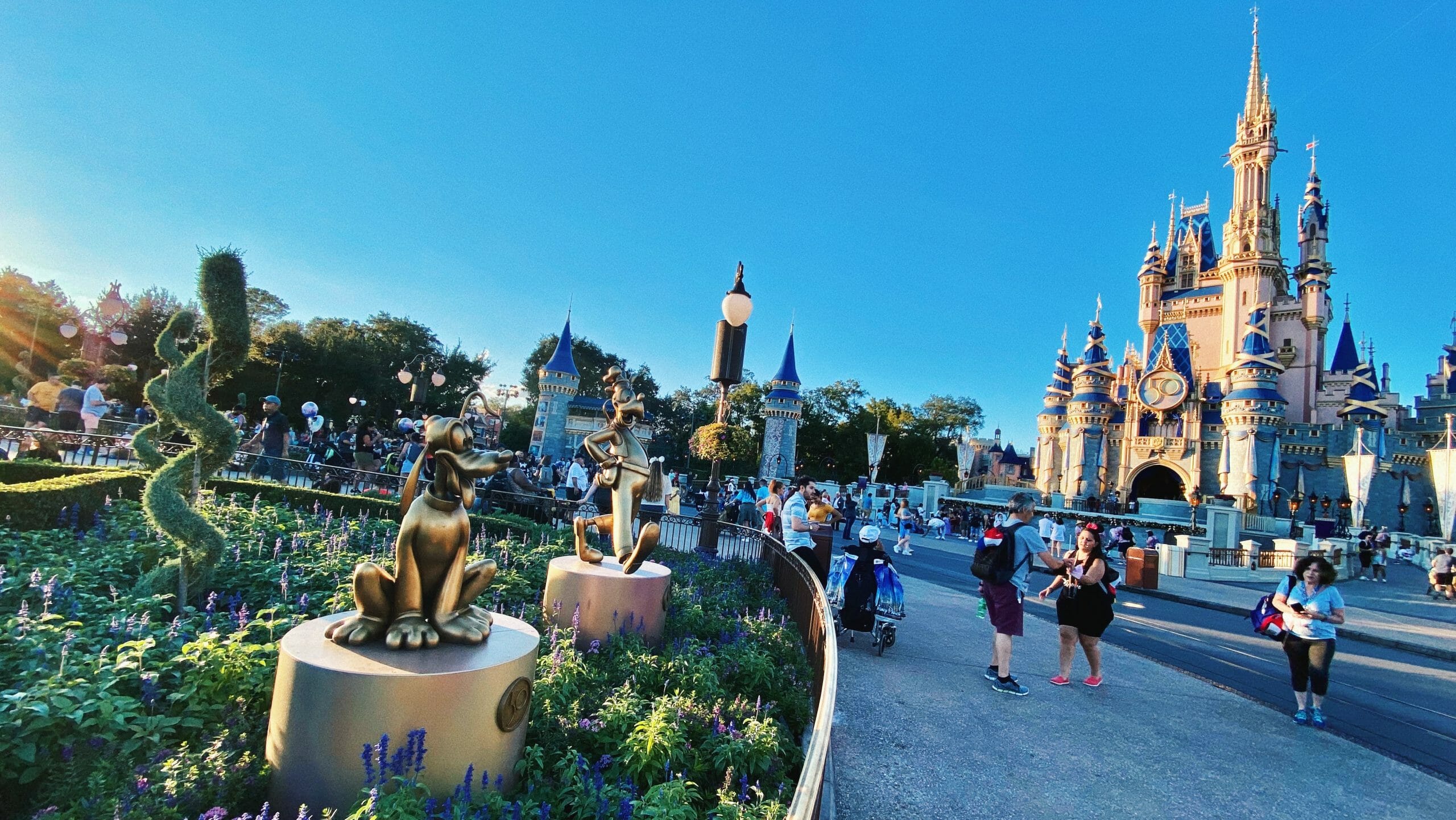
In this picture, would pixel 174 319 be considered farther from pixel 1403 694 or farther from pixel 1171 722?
pixel 1403 694

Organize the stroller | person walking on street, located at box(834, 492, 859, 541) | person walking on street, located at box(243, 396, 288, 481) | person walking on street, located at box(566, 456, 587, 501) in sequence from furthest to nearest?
person walking on street, located at box(834, 492, 859, 541) → person walking on street, located at box(566, 456, 587, 501) → person walking on street, located at box(243, 396, 288, 481) → the stroller

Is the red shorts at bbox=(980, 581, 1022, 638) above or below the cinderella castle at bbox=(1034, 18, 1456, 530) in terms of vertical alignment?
below

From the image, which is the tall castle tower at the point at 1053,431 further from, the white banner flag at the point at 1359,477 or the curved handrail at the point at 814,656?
the curved handrail at the point at 814,656

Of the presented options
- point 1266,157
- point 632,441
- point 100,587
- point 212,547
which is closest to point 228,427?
point 212,547

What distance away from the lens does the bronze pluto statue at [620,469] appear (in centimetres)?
604

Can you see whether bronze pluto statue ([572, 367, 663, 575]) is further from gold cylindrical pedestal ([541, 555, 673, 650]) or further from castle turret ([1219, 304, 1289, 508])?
castle turret ([1219, 304, 1289, 508])

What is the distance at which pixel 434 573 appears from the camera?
3.18 metres

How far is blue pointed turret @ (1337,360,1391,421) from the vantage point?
41781 mm

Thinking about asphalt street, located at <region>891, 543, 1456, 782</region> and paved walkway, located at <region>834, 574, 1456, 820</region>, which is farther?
asphalt street, located at <region>891, 543, 1456, 782</region>

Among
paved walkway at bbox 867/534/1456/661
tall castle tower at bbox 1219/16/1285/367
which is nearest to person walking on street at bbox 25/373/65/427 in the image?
paved walkway at bbox 867/534/1456/661

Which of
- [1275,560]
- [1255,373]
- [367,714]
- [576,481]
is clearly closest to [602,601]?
[367,714]

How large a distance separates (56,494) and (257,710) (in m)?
6.31

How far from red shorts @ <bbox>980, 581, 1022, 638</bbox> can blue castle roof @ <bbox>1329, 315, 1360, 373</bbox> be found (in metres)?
59.2

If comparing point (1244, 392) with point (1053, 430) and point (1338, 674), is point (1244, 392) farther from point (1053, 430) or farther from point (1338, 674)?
point (1338, 674)
